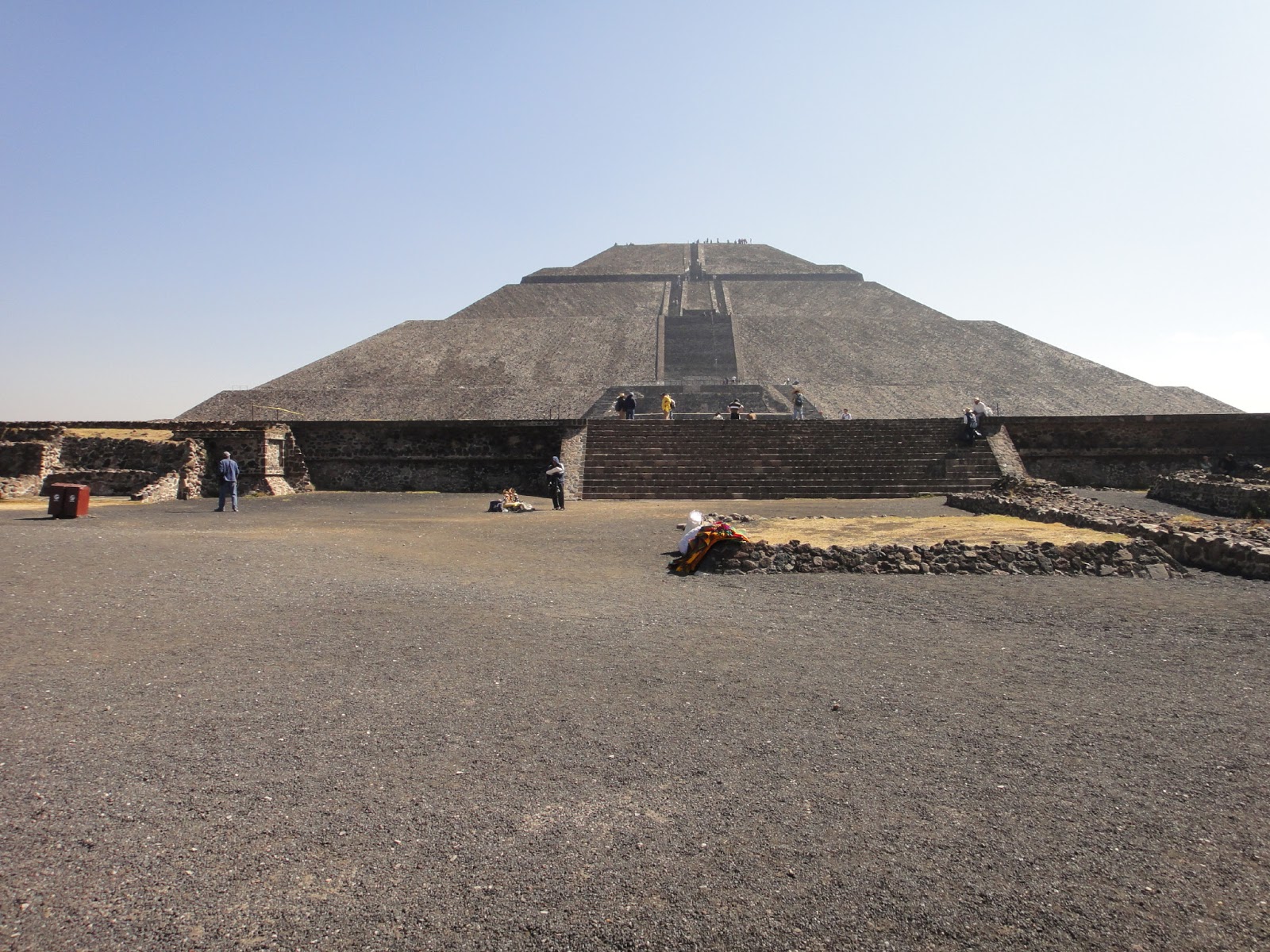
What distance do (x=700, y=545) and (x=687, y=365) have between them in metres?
30.4

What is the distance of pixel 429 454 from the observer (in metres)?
17.3

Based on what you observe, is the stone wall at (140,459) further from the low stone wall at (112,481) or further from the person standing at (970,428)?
the person standing at (970,428)

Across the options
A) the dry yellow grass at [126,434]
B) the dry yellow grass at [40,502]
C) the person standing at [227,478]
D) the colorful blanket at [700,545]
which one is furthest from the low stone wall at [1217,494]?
the dry yellow grass at [126,434]

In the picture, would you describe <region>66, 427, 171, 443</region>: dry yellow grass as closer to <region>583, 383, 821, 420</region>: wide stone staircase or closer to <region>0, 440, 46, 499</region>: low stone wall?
<region>0, 440, 46, 499</region>: low stone wall

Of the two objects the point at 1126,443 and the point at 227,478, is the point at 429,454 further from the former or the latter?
the point at 1126,443

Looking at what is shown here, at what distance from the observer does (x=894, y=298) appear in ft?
164

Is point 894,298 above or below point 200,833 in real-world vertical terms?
above

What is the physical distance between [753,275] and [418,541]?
52115mm

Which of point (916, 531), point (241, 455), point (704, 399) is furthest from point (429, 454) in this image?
point (704, 399)

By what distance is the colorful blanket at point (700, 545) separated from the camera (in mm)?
7577

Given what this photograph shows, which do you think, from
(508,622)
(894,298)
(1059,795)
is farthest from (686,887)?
(894,298)

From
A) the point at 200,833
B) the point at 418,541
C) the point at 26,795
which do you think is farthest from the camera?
the point at 418,541

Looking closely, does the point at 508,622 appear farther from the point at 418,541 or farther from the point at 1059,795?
the point at 418,541

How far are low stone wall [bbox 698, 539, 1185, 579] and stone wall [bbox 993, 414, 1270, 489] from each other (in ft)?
36.2
